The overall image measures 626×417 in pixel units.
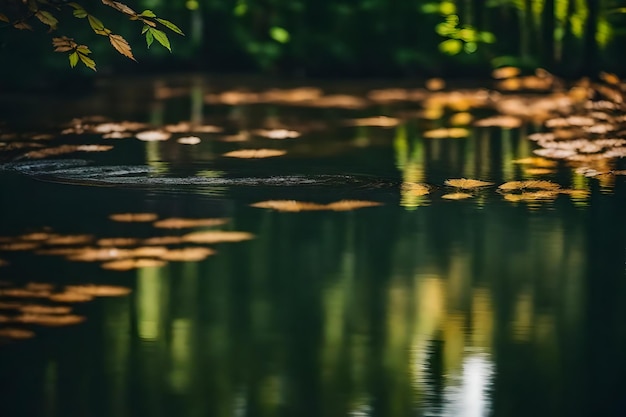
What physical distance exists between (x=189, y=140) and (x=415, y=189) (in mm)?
2582

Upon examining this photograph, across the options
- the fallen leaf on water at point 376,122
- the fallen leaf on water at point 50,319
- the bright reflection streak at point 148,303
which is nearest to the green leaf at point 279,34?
the fallen leaf on water at point 376,122

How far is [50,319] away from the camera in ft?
18.9

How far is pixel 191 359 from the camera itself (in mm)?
5156

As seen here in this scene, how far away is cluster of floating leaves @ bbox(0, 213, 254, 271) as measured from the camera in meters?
6.79

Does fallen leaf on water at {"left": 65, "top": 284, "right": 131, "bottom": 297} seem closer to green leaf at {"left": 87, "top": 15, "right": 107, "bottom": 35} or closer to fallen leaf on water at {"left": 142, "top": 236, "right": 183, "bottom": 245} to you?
fallen leaf on water at {"left": 142, "top": 236, "right": 183, "bottom": 245}

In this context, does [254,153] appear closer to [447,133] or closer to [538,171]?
[447,133]

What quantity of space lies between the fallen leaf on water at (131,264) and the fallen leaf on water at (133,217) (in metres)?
0.86

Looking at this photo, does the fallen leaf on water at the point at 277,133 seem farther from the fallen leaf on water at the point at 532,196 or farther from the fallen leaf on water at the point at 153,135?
the fallen leaf on water at the point at 532,196

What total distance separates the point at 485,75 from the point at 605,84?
1.85m

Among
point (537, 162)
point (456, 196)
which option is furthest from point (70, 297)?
point (537, 162)

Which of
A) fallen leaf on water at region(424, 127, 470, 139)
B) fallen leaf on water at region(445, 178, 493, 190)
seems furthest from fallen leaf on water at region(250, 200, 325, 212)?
fallen leaf on water at region(424, 127, 470, 139)

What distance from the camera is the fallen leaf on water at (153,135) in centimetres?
1078

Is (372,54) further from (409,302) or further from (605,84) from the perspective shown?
(409,302)

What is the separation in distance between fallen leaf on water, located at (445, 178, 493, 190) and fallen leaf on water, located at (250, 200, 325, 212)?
0.98 metres
